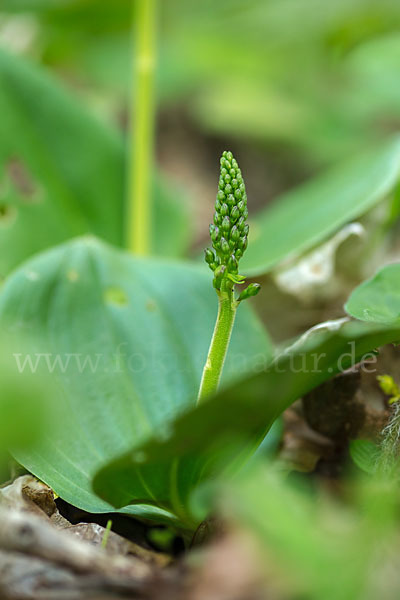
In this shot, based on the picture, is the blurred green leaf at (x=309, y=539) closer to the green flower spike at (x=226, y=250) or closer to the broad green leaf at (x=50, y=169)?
the green flower spike at (x=226, y=250)

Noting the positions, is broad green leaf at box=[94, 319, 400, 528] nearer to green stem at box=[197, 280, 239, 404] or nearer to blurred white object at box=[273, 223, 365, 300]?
green stem at box=[197, 280, 239, 404]

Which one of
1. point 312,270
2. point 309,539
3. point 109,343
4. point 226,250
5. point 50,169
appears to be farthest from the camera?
point 50,169

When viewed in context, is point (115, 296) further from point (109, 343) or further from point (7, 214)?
point (7, 214)

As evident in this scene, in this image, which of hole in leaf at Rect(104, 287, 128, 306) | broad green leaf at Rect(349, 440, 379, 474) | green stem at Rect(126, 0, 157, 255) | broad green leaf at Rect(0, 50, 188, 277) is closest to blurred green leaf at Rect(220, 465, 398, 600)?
broad green leaf at Rect(349, 440, 379, 474)

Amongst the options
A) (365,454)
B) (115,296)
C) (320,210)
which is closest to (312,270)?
(320,210)

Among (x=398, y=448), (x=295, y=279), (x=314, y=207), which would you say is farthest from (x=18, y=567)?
(x=314, y=207)

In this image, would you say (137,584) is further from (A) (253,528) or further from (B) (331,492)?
(B) (331,492)
